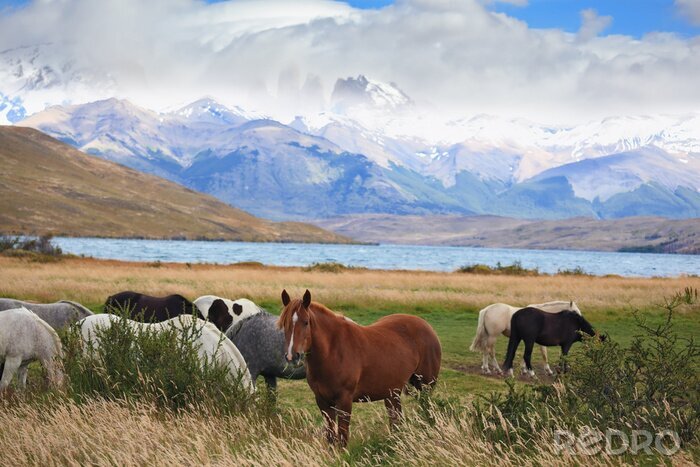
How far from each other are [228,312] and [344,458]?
867 centimetres

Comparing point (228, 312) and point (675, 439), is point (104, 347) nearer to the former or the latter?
point (228, 312)

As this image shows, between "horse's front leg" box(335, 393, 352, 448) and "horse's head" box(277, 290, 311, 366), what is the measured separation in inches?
34.0

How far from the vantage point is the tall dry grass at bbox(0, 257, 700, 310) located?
113 feet

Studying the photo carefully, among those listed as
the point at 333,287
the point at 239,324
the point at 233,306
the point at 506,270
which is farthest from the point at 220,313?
the point at 506,270

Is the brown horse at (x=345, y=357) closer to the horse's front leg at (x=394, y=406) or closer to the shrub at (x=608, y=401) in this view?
the horse's front leg at (x=394, y=406)

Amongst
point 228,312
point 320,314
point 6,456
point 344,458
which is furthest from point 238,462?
point 228,312

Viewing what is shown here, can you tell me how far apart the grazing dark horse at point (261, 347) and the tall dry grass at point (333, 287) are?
→ 66.7 feet

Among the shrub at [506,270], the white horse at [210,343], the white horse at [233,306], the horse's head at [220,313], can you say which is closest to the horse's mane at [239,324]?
the white horse at [210,343]

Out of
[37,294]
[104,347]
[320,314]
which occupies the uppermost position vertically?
[320,314]

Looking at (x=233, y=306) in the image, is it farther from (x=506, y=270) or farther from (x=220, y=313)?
(x=506, y=270)

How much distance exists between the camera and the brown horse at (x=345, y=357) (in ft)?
29.2

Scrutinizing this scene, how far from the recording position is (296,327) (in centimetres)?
877

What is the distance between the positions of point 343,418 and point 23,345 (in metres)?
6.47

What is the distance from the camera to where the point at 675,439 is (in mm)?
7609
